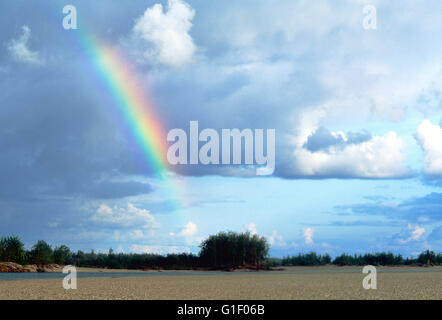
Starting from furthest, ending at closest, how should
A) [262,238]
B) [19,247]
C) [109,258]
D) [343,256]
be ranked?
[343,256], [109,258], [262,238], [19,247]

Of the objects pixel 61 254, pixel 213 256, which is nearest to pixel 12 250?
pixel 61 254

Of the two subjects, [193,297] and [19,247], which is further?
[19,247]

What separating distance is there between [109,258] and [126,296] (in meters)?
74.7

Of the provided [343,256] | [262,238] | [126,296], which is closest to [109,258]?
[262,238]

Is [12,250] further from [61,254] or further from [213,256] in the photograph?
[213,256]

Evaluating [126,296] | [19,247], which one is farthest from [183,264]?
[126,296]
